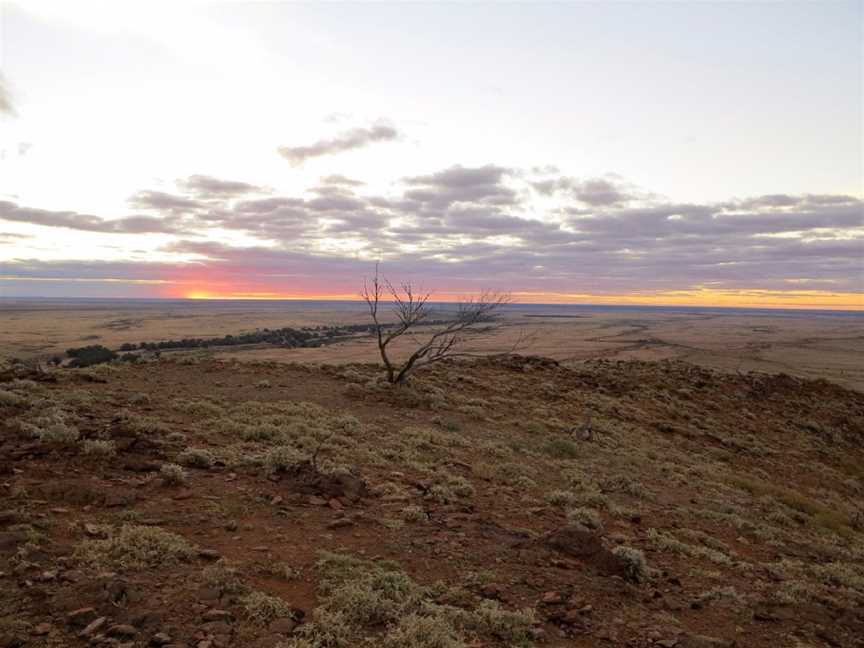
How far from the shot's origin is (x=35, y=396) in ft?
37.1

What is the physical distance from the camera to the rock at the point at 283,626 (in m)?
4.93

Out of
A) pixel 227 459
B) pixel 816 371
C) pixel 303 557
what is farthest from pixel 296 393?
pixel 816 371

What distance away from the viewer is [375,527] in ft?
24.6

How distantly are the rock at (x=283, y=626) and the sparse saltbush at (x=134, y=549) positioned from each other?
1.48m

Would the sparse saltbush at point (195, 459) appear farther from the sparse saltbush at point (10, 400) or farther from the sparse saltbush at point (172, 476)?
the sparse saltbush at point (10, 400)

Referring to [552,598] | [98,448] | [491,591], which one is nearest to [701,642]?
[552,598]

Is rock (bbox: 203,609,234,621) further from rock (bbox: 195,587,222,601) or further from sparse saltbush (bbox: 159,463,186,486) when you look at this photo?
sparse saltbush (bbox: 159,463,186,486)

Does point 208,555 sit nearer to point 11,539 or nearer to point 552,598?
point 11,539

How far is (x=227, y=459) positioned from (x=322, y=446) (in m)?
1.91

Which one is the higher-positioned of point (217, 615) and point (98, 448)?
point (98, 448)

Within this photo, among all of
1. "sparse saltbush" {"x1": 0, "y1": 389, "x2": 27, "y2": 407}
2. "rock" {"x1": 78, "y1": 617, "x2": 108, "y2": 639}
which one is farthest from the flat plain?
"sparse saltbush" {"x1": 0, "y1": 389, "x2": 27, "y2": 407}

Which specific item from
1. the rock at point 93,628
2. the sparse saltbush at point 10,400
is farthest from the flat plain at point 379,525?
the sparse saltbush at point 10,400

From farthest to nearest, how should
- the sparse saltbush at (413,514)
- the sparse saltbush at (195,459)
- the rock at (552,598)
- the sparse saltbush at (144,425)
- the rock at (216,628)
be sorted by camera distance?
the sparse saltbush at (144,425), the sparse saltbush at (195,459), the sparse saltbush at (413,514), the rock at (552,598), the rock at (216,628)

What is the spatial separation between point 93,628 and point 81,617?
0.22 m
